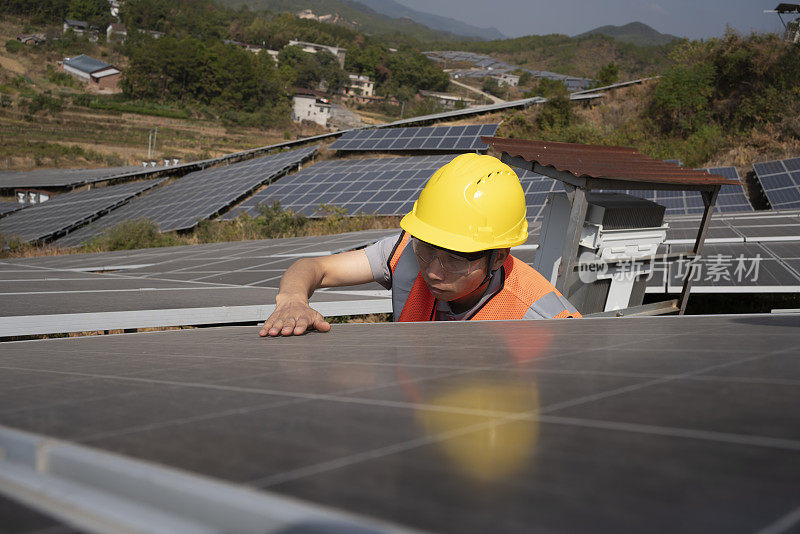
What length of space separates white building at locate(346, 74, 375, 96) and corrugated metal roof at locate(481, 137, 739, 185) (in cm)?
12685

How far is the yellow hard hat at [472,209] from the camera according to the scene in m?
3.74

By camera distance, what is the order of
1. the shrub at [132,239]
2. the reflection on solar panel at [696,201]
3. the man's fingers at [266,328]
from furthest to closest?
the shrub at [132,239] < the reflection on solar panel at [696,201] < the man's fingers at [266,328]

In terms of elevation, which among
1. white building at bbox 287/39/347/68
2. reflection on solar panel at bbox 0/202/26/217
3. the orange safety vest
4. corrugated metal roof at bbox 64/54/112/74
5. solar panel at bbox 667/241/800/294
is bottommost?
reflection on solar panel at bbox 0/202/26/217

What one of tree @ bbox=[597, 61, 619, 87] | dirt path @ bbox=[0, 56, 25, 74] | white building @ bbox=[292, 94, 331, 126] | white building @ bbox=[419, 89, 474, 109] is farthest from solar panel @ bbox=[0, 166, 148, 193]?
white building @ bbox=[419, 89, 474, 109]

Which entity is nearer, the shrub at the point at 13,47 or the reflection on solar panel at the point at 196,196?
the reflection on solar panel at the point at 196,196

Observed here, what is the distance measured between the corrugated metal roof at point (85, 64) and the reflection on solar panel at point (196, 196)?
6599cm

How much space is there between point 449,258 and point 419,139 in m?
26.3

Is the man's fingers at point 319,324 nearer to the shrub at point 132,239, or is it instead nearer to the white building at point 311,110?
the shrub at point 132,239

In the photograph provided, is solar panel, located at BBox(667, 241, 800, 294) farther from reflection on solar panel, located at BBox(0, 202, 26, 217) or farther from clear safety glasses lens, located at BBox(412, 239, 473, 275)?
reflection on solar panel, located at BBox(0, 202, 26, 217)

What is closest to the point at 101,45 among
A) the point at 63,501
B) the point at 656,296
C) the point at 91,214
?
the point at 91,214

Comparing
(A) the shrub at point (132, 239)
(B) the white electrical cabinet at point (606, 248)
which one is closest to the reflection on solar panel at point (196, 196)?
(A) the shrub at point (132, 239)

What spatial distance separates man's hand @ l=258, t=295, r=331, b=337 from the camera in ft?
10.7

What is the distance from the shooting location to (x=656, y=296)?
36.3 ft

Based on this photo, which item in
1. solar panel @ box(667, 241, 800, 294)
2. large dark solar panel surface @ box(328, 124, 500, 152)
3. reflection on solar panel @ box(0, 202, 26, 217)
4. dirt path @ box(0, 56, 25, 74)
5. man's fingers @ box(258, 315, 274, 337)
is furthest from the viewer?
dirt path @ box(0, 56, 25, 74)
